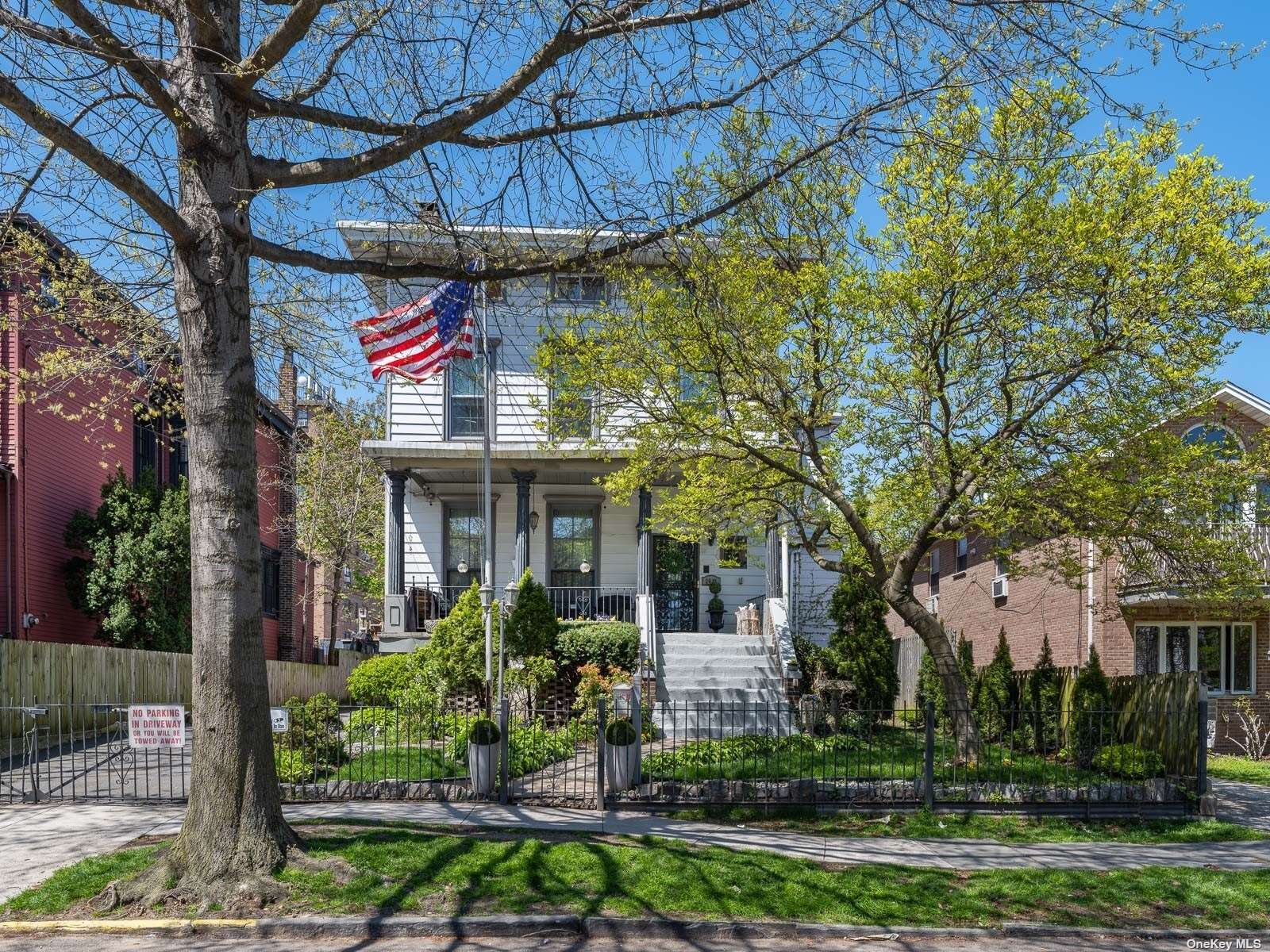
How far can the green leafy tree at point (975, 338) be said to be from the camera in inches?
488

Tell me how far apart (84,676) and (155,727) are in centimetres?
689

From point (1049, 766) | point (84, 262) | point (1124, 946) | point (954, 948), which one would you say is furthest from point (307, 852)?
point (1049, 766)

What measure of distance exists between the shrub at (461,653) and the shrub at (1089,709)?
30.9 feet

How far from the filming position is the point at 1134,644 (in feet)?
72.7

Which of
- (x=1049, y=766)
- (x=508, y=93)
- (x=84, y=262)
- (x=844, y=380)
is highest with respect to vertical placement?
(x=508, y=93)

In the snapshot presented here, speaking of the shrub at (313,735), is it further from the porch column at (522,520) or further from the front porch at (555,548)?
the front porch at (555,548)

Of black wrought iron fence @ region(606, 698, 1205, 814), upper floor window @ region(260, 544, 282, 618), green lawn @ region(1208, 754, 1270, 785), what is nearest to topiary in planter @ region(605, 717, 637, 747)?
black wrought iron fence @ region(606, 698, 1205, 814)

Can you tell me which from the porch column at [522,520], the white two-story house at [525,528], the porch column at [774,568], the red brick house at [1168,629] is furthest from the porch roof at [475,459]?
the red brick house at [1168,629]

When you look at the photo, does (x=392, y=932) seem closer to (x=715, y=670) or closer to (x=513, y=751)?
(x=513, y=751)

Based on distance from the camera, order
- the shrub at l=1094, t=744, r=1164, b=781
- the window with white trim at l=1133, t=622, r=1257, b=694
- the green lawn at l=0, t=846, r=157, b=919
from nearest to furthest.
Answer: the green lawn at l=0, t=846, r=157, b=919
the shrub at l=1094, t=744, r=1164, b=781
the window with white trim at l=1133, t=622, r=1257, b=694

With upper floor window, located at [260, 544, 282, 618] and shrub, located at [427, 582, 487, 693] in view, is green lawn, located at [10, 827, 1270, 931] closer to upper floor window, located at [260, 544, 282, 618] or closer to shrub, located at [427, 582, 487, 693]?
shrub, located at [427, 582, 487, 693]

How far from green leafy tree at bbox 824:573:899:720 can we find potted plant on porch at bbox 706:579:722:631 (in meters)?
3.97

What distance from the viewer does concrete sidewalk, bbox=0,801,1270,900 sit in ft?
32.6

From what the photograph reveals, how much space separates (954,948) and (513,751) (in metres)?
7.47
